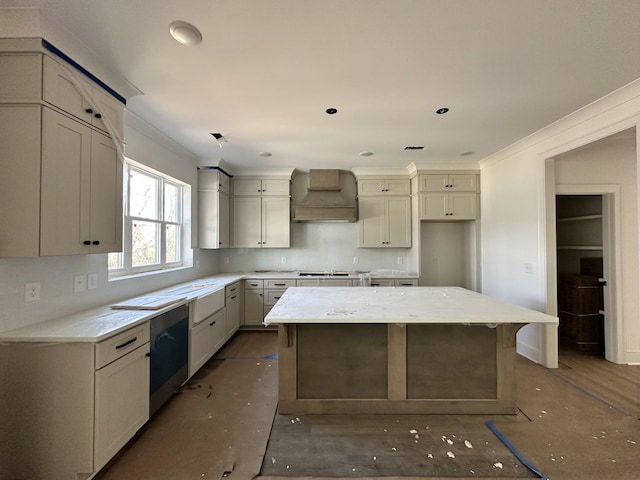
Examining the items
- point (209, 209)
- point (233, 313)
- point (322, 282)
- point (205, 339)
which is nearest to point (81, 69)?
point (209, 209)

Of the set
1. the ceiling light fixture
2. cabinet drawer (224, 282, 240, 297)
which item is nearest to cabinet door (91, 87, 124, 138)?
the ceiling light fixture

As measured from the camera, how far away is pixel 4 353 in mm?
1469

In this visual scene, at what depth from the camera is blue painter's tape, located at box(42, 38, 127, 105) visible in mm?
1513

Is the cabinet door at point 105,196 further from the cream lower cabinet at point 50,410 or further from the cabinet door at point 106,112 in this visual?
the cream lower cabinet at point 50,410

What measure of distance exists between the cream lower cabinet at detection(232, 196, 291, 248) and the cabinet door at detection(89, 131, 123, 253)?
2.40 m

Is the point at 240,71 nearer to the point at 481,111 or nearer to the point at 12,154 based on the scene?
the point at 12,154

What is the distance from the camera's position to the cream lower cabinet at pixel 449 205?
4.13 meters

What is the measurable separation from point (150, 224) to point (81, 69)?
1710mm

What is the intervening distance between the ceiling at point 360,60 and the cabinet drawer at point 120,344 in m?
1.79

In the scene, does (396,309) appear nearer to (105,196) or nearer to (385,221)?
(105,196)

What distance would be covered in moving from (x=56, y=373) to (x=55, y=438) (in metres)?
0.36

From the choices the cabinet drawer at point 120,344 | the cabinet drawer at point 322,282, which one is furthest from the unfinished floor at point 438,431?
the cabinet drawer at point 322,282

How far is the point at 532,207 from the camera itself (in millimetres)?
3102

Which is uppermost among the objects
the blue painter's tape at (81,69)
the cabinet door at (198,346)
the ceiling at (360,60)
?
the ceiling at (360,60)
